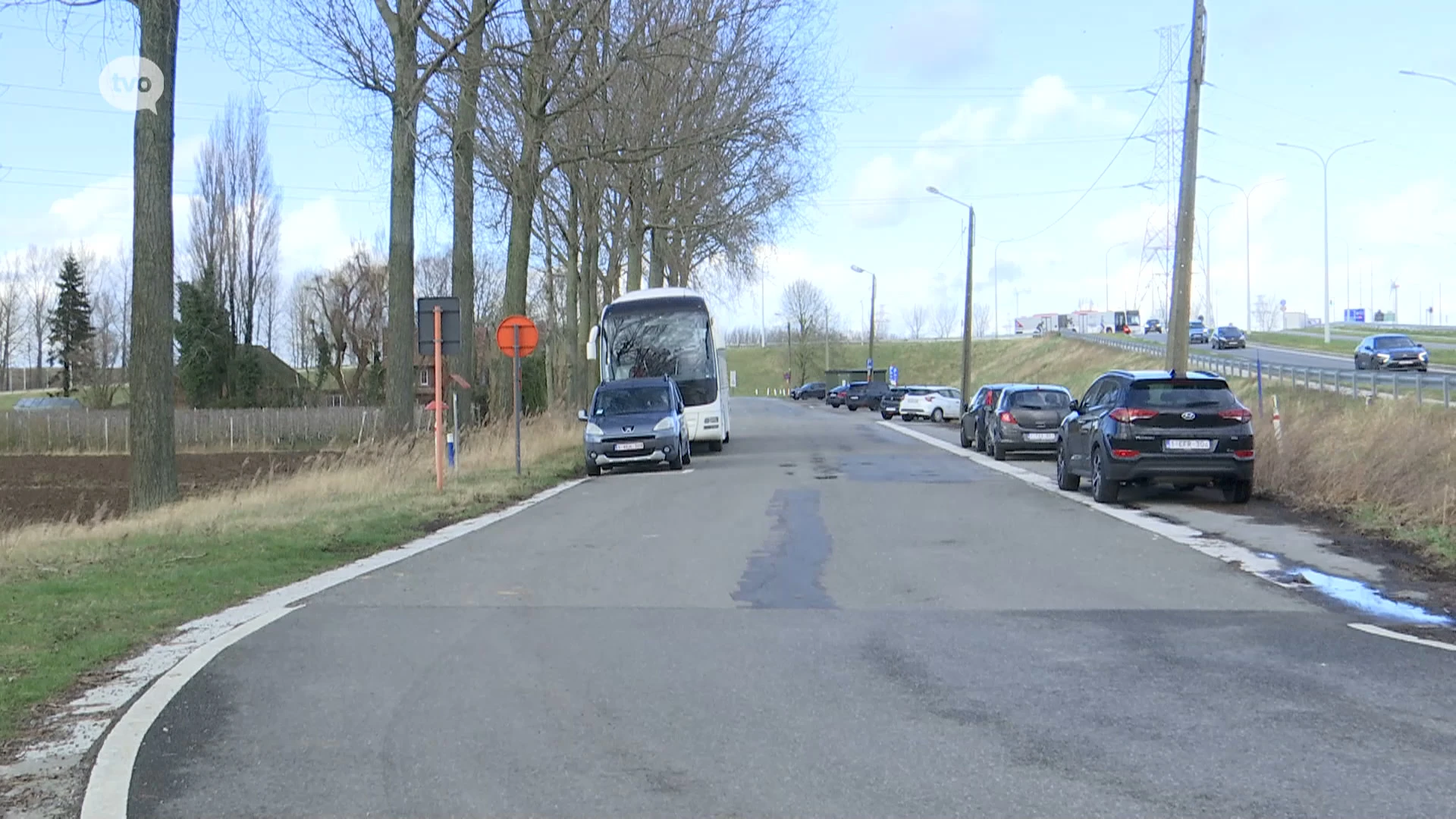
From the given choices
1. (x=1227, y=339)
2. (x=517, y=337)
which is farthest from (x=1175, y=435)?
(x=1227, y=339)

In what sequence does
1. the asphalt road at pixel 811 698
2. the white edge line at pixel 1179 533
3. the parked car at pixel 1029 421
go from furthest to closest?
the parked car at pixel 1029 421
the white edge line at pixel 1179 533
the asphalt road at pixel 811 698

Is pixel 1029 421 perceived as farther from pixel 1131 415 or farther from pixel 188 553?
pixel 188 553

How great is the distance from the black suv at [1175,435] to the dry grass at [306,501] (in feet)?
28.2

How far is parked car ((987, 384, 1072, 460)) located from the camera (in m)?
27.3

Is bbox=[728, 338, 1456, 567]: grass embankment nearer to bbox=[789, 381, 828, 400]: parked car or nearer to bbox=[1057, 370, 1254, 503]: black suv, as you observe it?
bbox=[1057, 370, 1254, 503]: black suv

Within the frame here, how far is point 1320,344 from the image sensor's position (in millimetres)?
78188

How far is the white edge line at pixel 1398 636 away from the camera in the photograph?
7.97m

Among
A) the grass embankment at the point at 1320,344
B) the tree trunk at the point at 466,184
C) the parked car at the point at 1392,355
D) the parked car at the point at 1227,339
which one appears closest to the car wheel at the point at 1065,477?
the tree trunk at the point at 466,184

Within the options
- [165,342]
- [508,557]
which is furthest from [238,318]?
[508,557]

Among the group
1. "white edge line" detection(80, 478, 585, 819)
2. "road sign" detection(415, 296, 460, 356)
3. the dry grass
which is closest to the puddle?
"white edge line" detection(80, 478, 585, 819)

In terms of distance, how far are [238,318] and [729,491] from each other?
166ft

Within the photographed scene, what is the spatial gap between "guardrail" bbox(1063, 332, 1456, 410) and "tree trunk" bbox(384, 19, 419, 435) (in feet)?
51.2

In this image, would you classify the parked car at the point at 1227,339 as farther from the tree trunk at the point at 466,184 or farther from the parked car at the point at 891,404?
the tree trunk at the point at 466,184

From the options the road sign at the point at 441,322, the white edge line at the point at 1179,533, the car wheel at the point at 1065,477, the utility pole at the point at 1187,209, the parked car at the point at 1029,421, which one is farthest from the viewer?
the parked car at the point at 1029,421
